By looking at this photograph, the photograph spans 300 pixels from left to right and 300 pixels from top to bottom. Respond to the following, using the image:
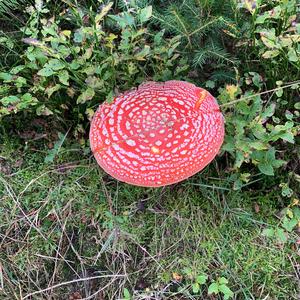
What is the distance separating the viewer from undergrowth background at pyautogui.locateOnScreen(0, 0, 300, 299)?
2.26 metres

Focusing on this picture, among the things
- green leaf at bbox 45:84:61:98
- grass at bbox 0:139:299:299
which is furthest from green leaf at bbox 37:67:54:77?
grass at bbox 0:139:299:299

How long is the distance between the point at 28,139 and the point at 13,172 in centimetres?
21

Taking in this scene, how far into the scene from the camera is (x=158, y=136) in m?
2.06

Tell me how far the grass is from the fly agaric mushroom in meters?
0.39

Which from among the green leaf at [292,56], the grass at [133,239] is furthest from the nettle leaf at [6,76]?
the green leaf at [292,56]

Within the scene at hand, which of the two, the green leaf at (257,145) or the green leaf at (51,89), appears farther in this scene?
the green leaf at (51,89)

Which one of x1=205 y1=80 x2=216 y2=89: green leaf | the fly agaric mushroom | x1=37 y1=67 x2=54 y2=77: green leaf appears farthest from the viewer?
x1=205 y1=80 x2=216 y2=89: green leaf

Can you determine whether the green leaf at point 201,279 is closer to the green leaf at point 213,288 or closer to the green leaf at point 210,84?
the green leaf at point 213,288

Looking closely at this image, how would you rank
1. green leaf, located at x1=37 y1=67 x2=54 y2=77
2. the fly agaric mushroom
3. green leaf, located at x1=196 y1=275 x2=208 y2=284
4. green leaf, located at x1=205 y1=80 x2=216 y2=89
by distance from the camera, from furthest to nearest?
1. green leaf, located at x1=205 y1=80 x2=216 y2=89
2. green leaf, located at x1=196 y1=275 x2=208 y2=284
3. green leaf, located at x1=37 y1=67 x2=54 y2=77
4. the fly agaric mushroom

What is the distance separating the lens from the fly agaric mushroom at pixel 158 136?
6.66 ft

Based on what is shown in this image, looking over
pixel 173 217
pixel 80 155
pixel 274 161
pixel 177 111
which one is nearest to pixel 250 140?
pixel 274 161

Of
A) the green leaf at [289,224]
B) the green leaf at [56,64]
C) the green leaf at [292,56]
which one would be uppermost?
the green leaf at [292,56]

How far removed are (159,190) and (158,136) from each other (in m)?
0.51

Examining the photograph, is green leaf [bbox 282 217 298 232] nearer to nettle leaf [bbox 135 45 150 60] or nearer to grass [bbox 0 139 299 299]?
grass [bbox 0 139 299 299]
